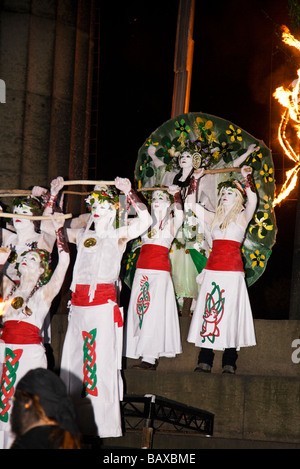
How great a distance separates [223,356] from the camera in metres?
7.43

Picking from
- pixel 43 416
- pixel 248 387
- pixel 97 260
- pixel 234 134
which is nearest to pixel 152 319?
pixel 97 260

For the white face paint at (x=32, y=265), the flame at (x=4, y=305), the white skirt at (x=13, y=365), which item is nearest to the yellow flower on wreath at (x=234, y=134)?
the white face paint at (x=32, y=265)

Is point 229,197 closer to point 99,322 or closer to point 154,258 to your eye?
point 154,258

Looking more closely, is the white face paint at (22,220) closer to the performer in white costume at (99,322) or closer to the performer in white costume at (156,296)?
the performer in white costume at (99,322)

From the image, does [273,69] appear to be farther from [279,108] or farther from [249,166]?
[249,166]

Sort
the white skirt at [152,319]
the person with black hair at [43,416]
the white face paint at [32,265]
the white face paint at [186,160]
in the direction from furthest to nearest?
the white face paint at [186,160]
the white skirt at [152,319]
the white face paint at [32,265]
the person with black hair at [43,416]

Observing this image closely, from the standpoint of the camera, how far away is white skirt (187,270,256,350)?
7.31 meters

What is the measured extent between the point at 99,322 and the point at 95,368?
399 mm

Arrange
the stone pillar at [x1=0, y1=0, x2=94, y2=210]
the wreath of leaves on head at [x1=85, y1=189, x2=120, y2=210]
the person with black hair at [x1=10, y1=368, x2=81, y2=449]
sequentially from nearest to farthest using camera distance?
the person with black hair at [x1=10, y1=368, x2=81, y2=449], the wreath of leaves on head at [x1=85, y1=189, x2=120, y2=210], the stone pillar at [x1=0, y1=0, x2=94, y2=210]

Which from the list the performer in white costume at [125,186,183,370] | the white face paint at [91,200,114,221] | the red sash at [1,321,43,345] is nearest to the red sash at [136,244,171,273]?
the performer in white costume at [125,186,183,370]

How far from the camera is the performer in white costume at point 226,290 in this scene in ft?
24.1

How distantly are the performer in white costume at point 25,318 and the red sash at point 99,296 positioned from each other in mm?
207

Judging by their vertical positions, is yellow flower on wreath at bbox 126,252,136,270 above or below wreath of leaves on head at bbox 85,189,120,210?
below

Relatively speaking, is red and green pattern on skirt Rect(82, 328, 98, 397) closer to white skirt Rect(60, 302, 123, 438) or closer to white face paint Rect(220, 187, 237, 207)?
white skirt Rect(60, 302, 123, 438)
